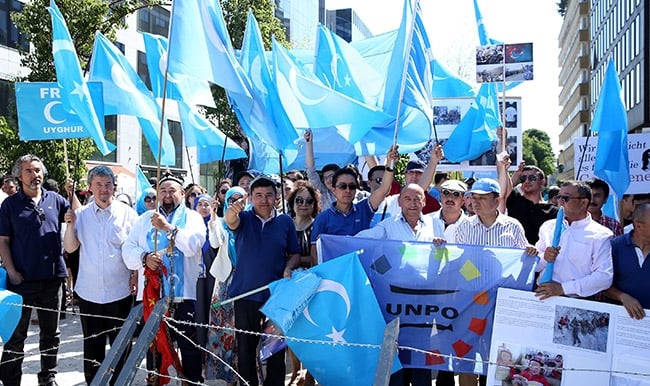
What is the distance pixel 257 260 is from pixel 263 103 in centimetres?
228

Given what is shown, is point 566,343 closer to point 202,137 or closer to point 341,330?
point 341,330

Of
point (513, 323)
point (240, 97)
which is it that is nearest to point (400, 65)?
point (240, 97)

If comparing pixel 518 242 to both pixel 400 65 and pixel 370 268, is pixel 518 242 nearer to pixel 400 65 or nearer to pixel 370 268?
pixel 370 268

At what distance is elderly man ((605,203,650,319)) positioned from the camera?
14.0 ft

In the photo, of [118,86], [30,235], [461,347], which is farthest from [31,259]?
[461,347]

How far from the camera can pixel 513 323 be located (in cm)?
453

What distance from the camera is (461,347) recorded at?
485cm

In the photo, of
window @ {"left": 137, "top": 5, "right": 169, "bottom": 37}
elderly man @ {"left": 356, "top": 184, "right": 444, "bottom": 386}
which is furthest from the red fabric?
window @ {"left": 137, "top": 5, "right": 169, "bottom": 37}

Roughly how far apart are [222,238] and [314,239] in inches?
31.4

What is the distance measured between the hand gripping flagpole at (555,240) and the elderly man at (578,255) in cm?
4

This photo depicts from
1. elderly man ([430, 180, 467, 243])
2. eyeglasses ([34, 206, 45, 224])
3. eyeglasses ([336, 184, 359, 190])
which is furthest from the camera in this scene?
elderly man ([430, 180, 467, 243])

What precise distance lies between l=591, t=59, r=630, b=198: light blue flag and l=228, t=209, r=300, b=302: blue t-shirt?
374cm

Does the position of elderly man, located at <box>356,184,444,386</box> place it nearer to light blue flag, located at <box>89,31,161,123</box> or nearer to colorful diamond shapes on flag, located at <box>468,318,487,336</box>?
colorful diamond shapes on flag, located at <box>468,318,487,336</box>

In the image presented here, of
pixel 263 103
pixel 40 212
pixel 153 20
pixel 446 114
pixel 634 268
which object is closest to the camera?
pixel 634 268
